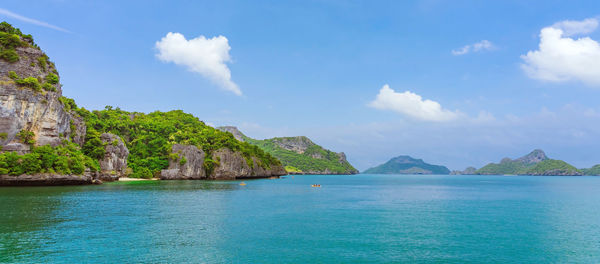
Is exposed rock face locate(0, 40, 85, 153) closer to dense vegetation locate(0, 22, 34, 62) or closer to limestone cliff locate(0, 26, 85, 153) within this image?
limestone cliff locate(0, 26, 85, 153)

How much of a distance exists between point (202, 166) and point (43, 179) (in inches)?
2360

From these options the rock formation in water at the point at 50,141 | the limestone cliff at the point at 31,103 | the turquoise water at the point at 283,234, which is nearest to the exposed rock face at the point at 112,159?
the rock formation in water at the point at 50,141

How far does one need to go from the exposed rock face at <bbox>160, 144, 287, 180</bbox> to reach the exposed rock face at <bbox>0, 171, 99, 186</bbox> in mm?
40974

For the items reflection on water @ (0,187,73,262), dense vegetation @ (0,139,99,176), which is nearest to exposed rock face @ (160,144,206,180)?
dense vegetation @ (0,139,99,176)

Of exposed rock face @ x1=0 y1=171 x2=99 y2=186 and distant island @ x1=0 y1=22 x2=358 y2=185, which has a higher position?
distant island @ x1=0 y1=22 x2=358 y2=185

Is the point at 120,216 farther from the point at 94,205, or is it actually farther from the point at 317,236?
the point at 317,236

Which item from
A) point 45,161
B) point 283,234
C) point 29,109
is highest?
point 29,109

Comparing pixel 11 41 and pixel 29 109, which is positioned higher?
pixel 11 41

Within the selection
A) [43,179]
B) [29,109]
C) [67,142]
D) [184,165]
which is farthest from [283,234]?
[184,165]

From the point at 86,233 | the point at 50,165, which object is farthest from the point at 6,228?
the point at 50,165

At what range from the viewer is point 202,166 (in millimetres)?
128000

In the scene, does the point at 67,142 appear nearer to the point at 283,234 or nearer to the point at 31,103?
the point at 31,103

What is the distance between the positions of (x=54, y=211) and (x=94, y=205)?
606 centimetres

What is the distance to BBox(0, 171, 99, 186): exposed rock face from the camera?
67062 mm
